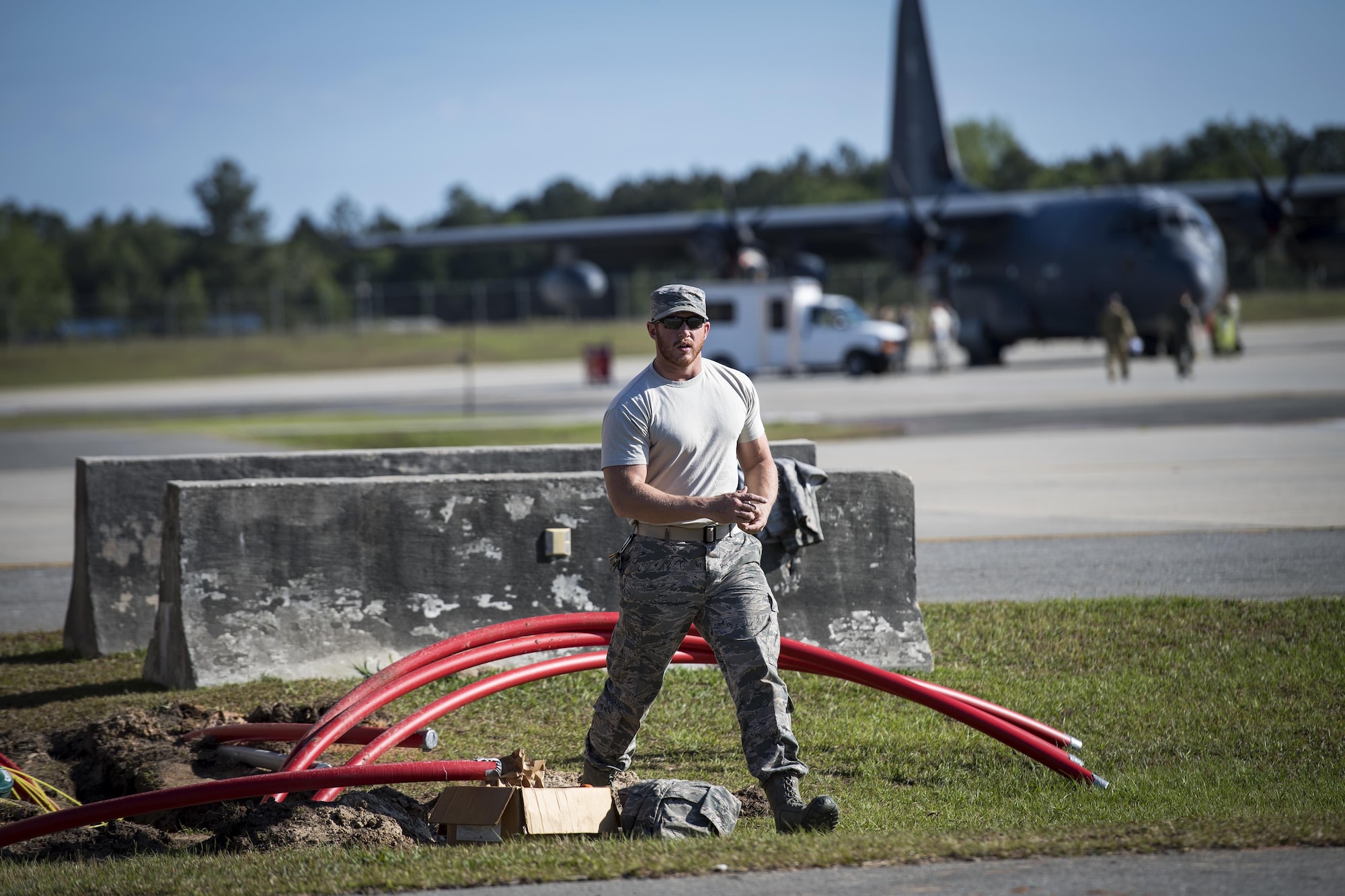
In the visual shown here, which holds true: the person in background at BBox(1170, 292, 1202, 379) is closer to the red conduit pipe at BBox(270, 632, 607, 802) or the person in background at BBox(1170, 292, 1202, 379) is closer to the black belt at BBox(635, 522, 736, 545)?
the red conduit pipe at BBox(270, 632, 607, 802)

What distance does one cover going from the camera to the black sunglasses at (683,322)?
198 inches

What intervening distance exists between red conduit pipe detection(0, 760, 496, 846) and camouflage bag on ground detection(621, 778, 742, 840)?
79 cm

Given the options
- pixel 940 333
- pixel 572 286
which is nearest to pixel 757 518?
pixel 940 333

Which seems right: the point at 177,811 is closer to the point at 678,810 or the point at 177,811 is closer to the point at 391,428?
the point at 678,810

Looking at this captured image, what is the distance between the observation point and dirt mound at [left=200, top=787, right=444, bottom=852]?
5258 mm

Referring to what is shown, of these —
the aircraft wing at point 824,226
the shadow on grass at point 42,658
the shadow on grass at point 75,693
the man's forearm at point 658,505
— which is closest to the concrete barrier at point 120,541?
the shadow on grass at point 42,658

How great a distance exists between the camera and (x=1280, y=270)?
88.0 m

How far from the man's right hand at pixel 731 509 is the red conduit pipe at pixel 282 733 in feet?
6.78

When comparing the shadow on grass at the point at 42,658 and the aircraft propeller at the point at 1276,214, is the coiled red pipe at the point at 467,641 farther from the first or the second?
the aircraft propeller at the point at 1276,214

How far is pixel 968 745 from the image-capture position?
6602mm

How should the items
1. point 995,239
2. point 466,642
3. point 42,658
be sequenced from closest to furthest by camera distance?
1. point 466,642
2. point 42,658
3. point 995,239

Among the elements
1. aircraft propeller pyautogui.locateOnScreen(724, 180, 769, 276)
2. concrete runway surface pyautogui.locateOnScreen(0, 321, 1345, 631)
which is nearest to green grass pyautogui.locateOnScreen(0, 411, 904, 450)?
concrete runway surface pyautogui.locateOnScreen(0, 321, 1345, 631)

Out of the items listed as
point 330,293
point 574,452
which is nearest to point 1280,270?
point 330,293

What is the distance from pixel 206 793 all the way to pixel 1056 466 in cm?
1378
